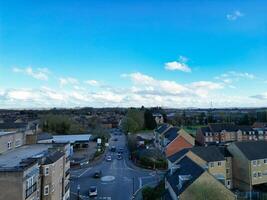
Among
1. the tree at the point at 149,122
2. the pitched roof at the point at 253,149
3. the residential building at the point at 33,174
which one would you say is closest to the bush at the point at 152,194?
the residential building at the point at 33,174

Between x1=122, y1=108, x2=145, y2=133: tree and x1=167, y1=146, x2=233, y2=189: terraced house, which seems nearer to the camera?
x1=167, y1=146, x2=233, y2=189: terraced house

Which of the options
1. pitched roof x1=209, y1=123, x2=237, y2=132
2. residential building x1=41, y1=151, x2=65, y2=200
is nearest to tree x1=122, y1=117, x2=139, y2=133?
pitched roof x1=209, y1=123, x2=237, y2=132

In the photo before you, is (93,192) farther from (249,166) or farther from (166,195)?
(249,166)

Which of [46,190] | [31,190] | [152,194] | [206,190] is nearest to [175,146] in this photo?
Answer: [152,194]

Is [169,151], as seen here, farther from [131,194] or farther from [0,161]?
[0,161]

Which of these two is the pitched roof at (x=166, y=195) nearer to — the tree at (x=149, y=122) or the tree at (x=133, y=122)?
the tree at (x=133, y=122)

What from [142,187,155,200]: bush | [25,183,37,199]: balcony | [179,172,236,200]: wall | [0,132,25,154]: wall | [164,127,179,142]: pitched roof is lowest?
[142,187,155,200]: bush

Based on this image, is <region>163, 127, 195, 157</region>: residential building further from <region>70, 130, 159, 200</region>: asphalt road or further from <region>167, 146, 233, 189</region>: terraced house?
<region>167, 146, 233, 189</region>: terraced house
